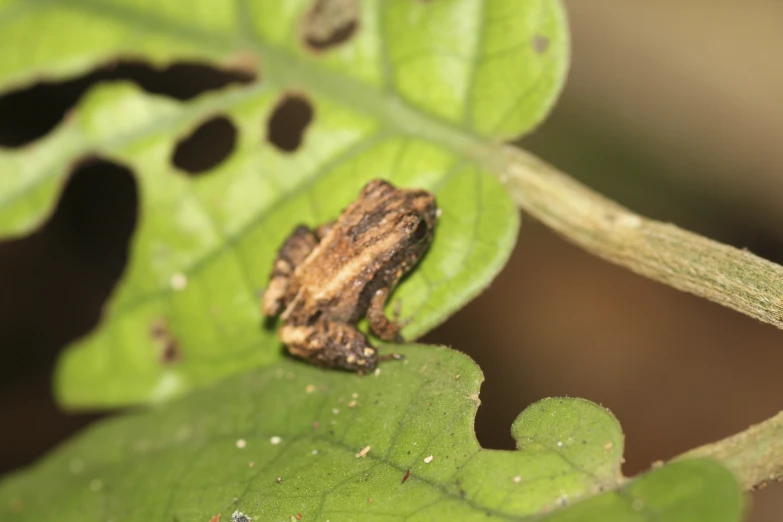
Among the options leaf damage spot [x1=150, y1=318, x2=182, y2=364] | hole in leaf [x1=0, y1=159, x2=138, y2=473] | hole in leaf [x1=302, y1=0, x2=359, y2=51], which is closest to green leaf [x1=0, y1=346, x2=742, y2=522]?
leaf damage spot [x1=150, y1=318, x2=182, y2=364]

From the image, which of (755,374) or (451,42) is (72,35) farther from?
(755,374)

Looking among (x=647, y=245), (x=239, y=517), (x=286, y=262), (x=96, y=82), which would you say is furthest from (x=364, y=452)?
(x=96, y=82)

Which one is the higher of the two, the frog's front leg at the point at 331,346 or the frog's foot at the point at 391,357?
the frog's foot at the point at 391,357

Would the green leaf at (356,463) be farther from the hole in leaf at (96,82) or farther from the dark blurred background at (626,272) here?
the hole in leaf at (96,82)

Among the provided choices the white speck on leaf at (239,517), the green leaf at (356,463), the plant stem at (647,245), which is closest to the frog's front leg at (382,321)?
the green leaf at (356,463)

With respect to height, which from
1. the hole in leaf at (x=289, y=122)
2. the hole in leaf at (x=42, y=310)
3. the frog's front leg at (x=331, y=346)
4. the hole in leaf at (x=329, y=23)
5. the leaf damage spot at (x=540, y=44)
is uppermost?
the leaf damage spot at (x=540, y=44)

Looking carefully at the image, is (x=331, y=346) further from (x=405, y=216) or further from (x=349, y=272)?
(x=405, y=216)
